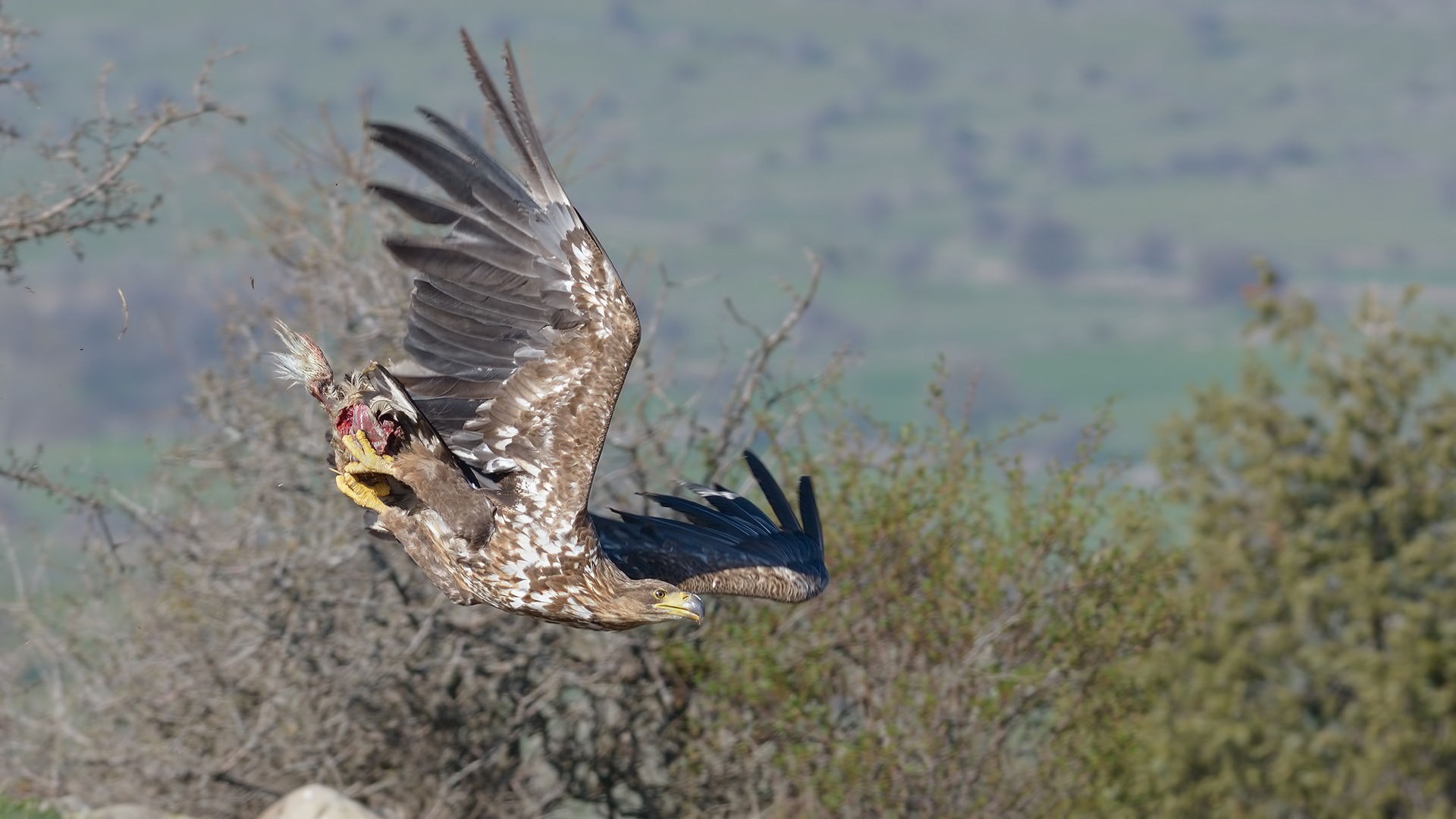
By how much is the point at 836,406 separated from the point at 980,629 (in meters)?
1.82

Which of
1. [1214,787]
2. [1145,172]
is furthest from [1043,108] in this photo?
[1214,787]

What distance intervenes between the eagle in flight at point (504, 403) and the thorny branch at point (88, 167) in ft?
9.01

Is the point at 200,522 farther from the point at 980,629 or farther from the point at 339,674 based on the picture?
the point at 980,629

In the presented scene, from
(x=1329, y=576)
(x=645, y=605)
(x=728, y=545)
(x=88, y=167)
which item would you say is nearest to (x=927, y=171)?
(x=1329, y=576)

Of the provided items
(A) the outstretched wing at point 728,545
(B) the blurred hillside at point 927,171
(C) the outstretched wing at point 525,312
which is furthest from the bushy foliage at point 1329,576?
(B) the blurred hillside at point 927,171

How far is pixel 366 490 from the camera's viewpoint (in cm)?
717

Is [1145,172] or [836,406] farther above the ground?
[1145,172]

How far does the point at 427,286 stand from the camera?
755cm

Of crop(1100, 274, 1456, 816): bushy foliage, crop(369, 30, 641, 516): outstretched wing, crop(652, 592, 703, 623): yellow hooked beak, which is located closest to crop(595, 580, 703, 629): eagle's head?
crop(652, 592, 703, 623): yellow hooked beak

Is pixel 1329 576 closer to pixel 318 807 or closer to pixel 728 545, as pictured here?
pixel 318 807

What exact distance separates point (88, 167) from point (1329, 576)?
61.7 ft

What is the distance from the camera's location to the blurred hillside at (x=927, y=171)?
354ft

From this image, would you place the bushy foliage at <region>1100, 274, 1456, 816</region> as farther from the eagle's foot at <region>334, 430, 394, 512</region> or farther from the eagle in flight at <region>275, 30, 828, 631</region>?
the eagle's foot at <region>334, 430, 394, 512</region>

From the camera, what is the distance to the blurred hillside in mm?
108000
